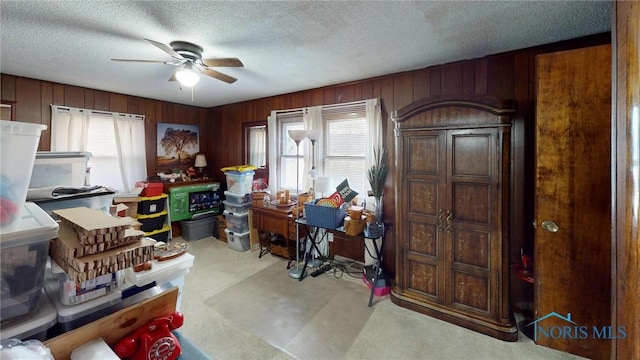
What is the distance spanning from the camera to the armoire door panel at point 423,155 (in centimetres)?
225

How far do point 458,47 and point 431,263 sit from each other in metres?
1.94

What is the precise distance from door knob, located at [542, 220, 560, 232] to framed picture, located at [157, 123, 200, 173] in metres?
5.12

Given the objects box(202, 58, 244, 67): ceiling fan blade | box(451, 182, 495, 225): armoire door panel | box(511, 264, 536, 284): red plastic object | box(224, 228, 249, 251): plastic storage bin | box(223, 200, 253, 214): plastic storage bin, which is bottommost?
box(224, 228, 249, 251): plastic storage bin

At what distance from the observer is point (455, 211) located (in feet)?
7.18

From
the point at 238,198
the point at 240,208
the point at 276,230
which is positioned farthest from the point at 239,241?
the point at 276,230

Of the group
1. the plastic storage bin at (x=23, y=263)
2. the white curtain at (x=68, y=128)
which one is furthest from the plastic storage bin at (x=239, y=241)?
the plastic storage bin at (x=23, y=263)

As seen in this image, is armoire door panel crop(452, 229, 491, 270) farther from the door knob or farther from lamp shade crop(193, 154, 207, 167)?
lamp shade crop(193, 154, 207, 167)

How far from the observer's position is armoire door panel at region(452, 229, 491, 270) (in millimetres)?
2081

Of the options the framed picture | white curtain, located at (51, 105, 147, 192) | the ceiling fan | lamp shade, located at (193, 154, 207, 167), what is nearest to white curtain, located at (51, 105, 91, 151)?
white curtain, located at (51, 105, 147, 192)

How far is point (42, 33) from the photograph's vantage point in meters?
2.01

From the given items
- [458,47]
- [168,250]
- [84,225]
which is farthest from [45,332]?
[458,47]

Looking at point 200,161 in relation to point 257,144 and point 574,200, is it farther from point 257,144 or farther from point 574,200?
point 574,200

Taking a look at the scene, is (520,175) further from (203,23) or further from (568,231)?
(203,23)

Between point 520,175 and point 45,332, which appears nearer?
point 45,332
